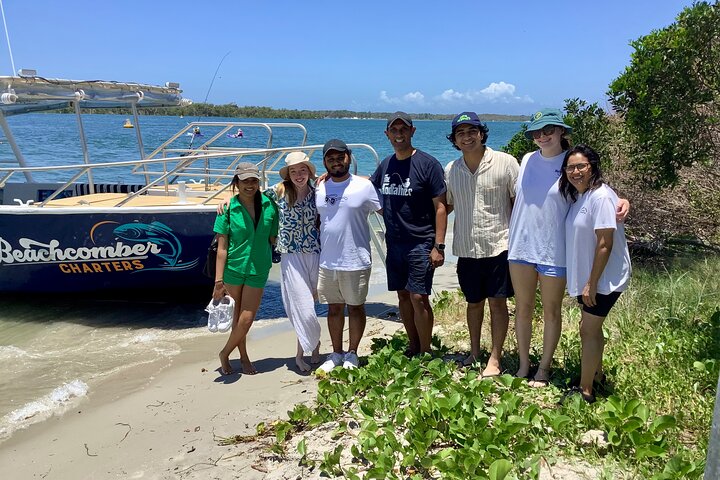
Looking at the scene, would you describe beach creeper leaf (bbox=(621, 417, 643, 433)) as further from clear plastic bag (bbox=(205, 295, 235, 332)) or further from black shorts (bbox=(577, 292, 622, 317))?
clear plastic bag (bbox=(205, 295, 235, 332))

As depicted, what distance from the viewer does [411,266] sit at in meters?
4.17

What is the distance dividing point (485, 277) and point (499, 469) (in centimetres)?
A: 163

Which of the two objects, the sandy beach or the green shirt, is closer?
the sandy beach

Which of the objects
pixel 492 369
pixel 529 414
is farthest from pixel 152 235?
pixel 529 414

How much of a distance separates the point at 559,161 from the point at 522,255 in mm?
576

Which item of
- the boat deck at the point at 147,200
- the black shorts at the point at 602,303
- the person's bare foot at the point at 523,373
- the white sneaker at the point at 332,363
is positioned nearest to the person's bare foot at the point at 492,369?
the person's bare foot at the point at 523,373

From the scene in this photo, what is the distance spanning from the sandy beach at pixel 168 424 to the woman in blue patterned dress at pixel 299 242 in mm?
438

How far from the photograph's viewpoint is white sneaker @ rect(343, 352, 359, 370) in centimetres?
442

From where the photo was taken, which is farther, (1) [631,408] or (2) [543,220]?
(2) [543,220]

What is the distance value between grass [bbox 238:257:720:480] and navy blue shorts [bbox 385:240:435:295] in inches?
19.4

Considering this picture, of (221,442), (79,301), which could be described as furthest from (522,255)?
(79,301)

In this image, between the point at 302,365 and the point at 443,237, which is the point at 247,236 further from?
the point at 443,237

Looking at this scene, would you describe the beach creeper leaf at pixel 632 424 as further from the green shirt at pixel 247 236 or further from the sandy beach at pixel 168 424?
the green shirt at pixel 247 236

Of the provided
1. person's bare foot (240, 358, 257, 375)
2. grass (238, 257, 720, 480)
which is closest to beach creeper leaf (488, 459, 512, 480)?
grass (238, 257, 720, 480)
